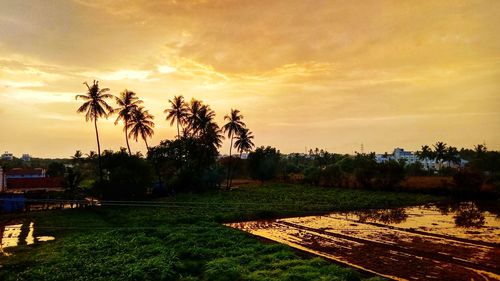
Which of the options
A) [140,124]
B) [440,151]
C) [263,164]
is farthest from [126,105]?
[440,151]

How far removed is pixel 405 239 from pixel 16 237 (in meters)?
28.9

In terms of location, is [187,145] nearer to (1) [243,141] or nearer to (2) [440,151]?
(1) [243,141]

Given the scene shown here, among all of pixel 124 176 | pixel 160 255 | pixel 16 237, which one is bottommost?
pixel 16 237

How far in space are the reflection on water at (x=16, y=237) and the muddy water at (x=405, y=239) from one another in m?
15.5

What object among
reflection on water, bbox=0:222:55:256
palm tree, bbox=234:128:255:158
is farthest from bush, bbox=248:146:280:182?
reflection on water, bbox=0:222:55:256

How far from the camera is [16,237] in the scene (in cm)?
2700

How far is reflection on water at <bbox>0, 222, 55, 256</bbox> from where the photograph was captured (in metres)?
24.5

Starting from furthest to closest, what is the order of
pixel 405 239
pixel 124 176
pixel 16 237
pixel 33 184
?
1. pixel 33 184
2. pixel 124 176
3. pixel 16 237
4. pixel 405 239

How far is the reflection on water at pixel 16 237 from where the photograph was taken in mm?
24531

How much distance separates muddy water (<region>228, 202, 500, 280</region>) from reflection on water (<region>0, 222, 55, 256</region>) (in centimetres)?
1553

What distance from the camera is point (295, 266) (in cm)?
1653

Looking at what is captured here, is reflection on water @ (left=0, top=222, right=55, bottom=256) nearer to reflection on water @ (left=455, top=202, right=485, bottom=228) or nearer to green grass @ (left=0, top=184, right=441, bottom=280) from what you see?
green grass @ (left=0, top=184, right=441, bottom=280)

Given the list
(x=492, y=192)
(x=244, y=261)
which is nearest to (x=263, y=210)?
(x=244, y=261)

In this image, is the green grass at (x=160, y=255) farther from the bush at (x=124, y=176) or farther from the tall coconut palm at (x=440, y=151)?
the tall coconut palm at (x=440, y=151)
